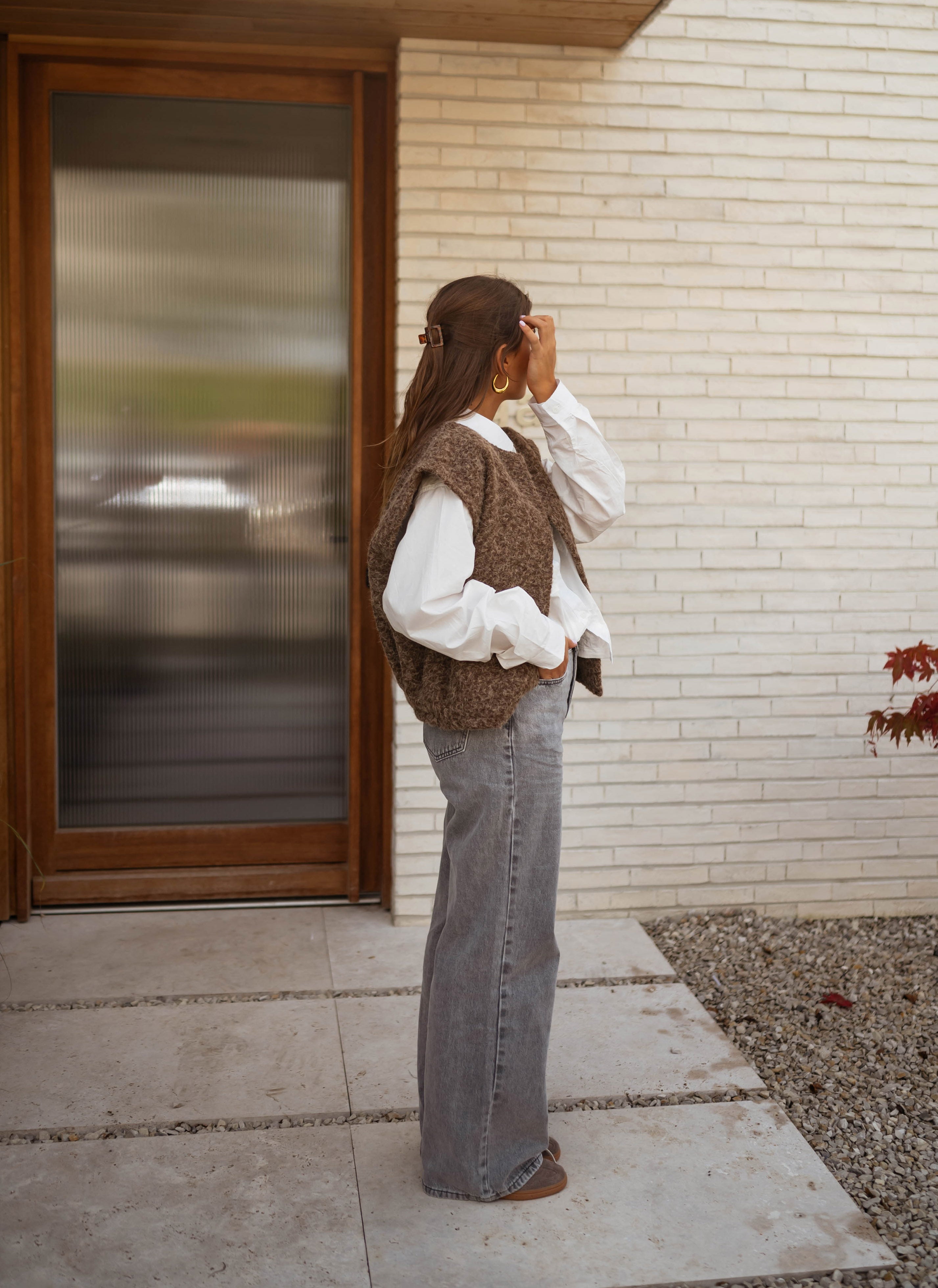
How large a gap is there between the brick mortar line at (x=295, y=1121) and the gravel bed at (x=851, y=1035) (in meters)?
0.19

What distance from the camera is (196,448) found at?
13.1 feet

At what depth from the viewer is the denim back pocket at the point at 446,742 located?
7.17 feet

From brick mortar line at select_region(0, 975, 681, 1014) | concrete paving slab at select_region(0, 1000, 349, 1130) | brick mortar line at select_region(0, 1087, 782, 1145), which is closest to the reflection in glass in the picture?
brick mortar line at select_region(0, 975, 681, 1014)

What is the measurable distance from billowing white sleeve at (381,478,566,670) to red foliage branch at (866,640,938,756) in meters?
1.98

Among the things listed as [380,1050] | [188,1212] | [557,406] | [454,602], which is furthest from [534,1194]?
[557,406]

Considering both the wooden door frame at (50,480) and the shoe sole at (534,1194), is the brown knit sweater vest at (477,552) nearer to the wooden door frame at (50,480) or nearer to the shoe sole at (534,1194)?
the shoe sole at (534,1194)

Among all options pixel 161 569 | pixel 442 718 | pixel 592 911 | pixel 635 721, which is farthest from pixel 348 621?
pixel 442 718

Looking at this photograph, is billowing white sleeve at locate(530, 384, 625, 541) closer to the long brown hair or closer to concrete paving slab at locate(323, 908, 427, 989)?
the long brown hair

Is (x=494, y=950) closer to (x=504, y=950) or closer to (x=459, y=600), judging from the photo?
(x=504, y=950)

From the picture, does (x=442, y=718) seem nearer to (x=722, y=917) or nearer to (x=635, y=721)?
(x=635, y=721)

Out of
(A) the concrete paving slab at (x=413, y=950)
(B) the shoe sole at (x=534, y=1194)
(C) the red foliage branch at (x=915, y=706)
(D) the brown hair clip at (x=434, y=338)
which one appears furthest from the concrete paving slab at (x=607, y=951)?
(D) the brown hair clip at (x=434, y=338)

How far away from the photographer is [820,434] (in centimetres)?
408

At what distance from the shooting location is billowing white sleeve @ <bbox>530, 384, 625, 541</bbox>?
229 centimetres

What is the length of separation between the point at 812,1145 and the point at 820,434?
2.38m
